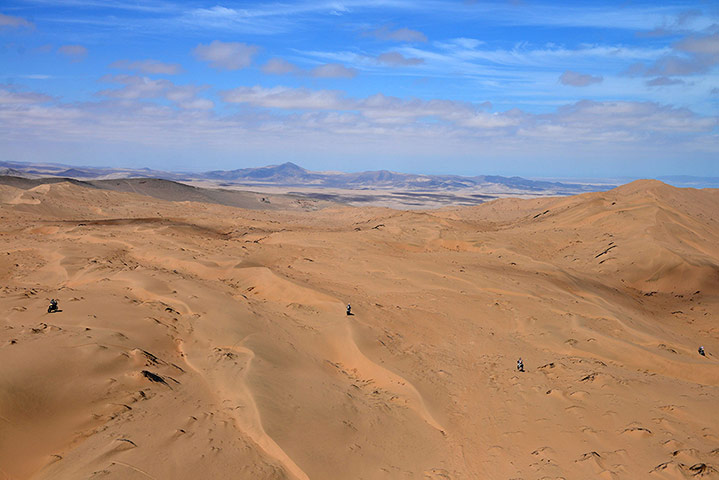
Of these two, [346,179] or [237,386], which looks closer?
[237,386]

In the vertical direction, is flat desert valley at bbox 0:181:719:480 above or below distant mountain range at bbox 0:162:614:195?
below

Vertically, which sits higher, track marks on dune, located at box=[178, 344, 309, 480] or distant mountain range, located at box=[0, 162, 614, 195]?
distant mountain range, located at box=[0, 162, 614, 195]

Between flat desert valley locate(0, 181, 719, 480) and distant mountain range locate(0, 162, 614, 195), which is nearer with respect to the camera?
flat desert valley locate(0, 181, 719, 480)

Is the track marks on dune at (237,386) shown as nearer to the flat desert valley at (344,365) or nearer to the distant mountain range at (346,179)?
the flat desert valley at (344,365)

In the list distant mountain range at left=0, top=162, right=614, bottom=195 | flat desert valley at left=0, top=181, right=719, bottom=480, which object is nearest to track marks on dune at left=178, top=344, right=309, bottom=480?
flat desert valley at left=0, top=181, right=719, bottom=480

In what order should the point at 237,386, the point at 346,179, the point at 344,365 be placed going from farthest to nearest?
the point at 346,179
the point at 344,365
the point at 237,386

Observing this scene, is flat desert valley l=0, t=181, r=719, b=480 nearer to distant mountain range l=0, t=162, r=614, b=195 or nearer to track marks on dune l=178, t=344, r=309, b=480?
track marks on dune l=178, t=344, r=309, b=480

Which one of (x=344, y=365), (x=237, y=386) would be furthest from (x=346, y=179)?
(x=237, y=386)

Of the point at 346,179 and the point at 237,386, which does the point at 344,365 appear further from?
the point at 346,179

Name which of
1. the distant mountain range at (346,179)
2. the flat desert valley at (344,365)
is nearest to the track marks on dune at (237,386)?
the flat desert valley at (344,365)
